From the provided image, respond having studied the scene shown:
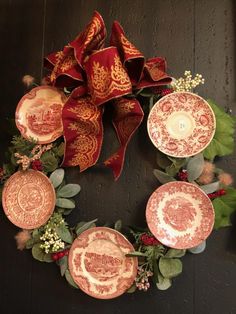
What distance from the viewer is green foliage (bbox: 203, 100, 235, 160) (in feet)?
3.60

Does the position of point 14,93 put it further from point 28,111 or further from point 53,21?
point 53,21

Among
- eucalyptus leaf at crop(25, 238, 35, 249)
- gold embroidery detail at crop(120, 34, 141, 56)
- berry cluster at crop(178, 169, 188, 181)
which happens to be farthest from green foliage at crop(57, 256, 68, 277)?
gold embroidery detail at crop(120, 34, 141, 56)

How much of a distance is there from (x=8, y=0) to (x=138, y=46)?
0.59 meters

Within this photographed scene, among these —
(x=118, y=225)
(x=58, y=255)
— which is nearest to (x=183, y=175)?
(x=118, y=225)

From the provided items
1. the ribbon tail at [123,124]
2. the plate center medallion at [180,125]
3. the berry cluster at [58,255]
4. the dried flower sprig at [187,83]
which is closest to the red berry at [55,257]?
the berry cluster at [58,255]

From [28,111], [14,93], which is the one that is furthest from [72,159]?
[14,93]

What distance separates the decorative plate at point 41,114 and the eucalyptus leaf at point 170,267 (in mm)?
543

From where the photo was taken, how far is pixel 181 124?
1.13 metres

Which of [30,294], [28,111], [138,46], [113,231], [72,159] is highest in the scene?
[138,46]

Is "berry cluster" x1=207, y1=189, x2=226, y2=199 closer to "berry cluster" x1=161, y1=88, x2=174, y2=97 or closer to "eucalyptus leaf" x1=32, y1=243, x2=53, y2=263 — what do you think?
"berry cluster" x1=161, y1=88, x2=174, y2=97

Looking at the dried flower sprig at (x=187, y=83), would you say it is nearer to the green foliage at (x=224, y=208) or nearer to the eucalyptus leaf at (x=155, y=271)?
the green foliage at (x=224, y=208)

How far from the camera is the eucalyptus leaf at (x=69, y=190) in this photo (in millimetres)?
1181

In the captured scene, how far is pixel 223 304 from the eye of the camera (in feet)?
3.62

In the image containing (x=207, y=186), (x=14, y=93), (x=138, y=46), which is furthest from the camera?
(x=14, y=93)
